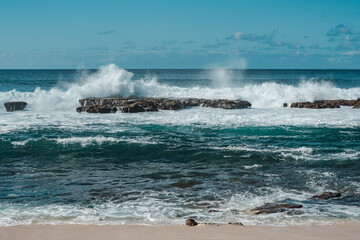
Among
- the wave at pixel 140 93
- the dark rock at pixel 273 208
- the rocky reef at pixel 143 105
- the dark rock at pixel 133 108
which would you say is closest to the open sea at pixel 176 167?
the dark rock at pixel 273 208

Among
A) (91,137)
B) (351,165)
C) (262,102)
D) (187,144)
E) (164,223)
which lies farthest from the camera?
(262,102)

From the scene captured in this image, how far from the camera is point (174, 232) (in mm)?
5824

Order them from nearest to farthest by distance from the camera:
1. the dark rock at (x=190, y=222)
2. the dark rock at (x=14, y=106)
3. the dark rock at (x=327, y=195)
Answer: the dark rock at (x=190, y=222)
the dark rock at (x=327, y=195)
the dark rock at (x=14, y=106)

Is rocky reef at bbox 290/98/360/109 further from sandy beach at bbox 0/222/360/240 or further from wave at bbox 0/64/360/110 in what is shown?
sandy beach at bbox 0/222/360/240

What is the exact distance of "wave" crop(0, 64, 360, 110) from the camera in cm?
2575

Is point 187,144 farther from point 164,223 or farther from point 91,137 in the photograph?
point 164,223

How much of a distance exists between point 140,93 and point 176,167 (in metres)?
21.8

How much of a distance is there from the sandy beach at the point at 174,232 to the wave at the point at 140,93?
19.7 m

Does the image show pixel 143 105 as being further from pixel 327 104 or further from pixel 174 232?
pixel 174 232

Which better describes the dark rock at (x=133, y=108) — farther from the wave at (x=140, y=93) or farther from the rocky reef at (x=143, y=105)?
the wave at (x=140, y=93)

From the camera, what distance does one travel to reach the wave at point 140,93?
84.5 feet

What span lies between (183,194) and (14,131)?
34.4 ft

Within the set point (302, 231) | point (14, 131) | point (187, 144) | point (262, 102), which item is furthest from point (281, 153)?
point (262, 102)

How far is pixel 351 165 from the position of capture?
408 inches
